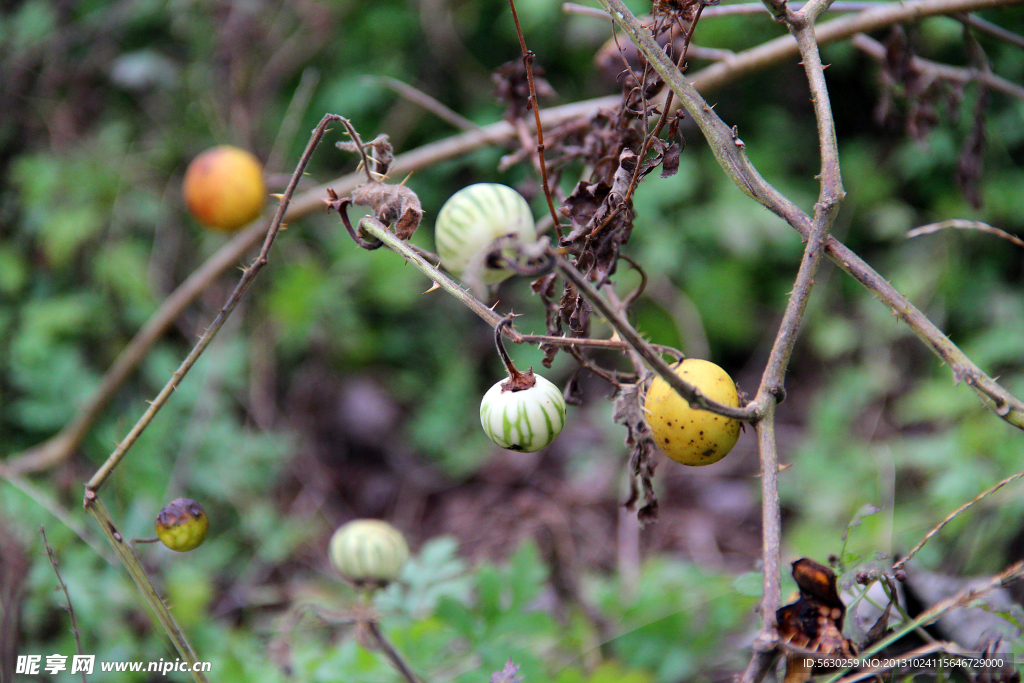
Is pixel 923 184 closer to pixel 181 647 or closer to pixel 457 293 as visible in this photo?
pixel 457 293

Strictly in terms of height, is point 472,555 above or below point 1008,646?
above

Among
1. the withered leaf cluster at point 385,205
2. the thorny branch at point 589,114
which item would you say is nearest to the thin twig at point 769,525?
the thorny branch at point 589,114

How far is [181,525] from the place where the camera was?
1.00 meters

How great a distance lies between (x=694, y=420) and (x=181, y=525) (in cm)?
76

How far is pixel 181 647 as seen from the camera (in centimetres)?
98

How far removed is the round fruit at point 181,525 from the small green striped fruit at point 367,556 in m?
0.47

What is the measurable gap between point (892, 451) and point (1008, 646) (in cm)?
164

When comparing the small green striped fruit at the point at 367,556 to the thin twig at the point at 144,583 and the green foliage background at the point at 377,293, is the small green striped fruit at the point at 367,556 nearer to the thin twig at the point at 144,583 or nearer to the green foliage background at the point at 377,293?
the thin twig at the point at 144,583

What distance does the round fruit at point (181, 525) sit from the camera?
1.00m

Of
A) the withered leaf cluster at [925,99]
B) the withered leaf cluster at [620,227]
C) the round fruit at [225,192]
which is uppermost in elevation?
the round fruit at [225,192]

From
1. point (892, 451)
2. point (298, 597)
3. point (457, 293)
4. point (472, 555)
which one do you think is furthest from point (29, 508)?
point (892, 451)

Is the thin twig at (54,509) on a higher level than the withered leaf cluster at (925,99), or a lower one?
lower

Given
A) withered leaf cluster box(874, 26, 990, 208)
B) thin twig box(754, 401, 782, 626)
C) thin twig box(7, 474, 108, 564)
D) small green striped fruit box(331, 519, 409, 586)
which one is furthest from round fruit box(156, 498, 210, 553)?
Result: withered leaf cluster box(874, 26, 990, 208)

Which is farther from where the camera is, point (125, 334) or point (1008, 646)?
point (125, 334)
